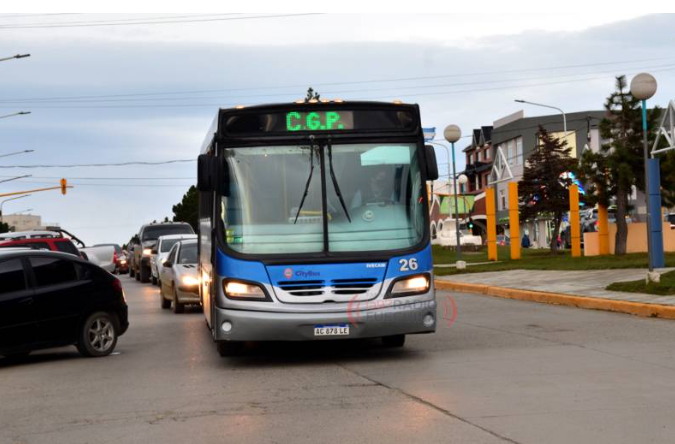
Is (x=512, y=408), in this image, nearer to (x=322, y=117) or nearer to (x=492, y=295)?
(x=322, y=117)

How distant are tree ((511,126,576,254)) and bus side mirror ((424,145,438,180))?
31.6 metres

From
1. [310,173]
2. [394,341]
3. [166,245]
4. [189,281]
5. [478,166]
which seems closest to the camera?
[310,173]

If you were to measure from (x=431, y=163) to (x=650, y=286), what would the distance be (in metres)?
9.22

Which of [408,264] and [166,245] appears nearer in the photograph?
[408,264]

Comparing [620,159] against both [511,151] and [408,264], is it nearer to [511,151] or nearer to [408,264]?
[408,264]

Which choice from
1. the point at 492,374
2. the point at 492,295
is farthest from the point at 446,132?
the point at 492,374

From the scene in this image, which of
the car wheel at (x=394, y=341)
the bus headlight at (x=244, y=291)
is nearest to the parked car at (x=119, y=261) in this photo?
the car wheel at (x=394, y=341)

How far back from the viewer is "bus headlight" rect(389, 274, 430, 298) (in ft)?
38.1

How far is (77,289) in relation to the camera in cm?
1359

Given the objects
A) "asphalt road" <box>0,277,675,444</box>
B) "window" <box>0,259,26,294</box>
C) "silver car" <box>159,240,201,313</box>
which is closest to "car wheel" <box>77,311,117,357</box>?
"asphalt road" <box>0,277,675,444</box>

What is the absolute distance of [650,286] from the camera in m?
19.4

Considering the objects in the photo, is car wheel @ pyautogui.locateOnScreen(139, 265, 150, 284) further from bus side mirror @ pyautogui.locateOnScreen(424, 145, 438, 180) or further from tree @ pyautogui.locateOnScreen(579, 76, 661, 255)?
bus side mirror @ pyautogui.locateOnScreen(424, 145, 438, 180)

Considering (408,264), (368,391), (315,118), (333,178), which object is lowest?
(368,391)

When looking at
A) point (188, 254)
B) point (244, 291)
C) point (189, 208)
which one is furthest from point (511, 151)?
point (244, 291)
